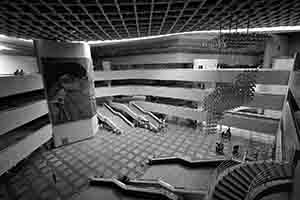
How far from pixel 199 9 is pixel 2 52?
55.1ft

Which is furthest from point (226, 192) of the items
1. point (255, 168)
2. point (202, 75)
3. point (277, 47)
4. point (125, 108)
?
point (277, 47)

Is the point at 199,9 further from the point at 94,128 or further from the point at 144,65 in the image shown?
the point at 144,65

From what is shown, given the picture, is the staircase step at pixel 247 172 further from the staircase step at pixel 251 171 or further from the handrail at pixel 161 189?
the handrail at pixel 161 189

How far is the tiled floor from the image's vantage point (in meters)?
7.97

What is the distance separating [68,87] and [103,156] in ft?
19.8

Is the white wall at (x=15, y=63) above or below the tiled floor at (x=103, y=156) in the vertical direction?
above

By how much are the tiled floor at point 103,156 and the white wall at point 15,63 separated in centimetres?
840

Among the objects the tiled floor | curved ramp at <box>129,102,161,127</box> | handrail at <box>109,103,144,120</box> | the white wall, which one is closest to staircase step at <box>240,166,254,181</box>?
the tiled floor

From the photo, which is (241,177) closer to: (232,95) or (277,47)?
(232,95)

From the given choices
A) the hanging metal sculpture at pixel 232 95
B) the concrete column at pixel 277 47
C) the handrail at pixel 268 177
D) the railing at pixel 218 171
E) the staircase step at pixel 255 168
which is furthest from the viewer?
the concrete column at pixel 277 47

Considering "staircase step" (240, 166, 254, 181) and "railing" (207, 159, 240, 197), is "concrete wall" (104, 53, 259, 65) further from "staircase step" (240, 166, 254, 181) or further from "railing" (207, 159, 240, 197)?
"staircase step" (240, 166, 254, 181)

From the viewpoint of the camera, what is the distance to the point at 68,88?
1144 centimetres

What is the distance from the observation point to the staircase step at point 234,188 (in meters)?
5.22

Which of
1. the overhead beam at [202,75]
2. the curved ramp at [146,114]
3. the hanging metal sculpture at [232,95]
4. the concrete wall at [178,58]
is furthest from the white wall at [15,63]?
the hanging metal sculpture at [232,95]
